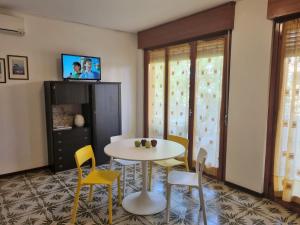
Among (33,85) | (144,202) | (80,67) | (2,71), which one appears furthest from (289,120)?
(2,71)

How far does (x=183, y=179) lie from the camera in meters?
2.37

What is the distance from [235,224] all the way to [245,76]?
1.79m

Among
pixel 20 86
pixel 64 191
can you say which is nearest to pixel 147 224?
pixel 64 191

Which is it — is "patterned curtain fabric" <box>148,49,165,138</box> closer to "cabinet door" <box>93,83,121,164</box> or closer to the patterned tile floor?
"cabinet door" <box>93,83,121,164</box>

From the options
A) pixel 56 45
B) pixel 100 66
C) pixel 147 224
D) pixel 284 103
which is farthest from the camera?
pixel 100 66

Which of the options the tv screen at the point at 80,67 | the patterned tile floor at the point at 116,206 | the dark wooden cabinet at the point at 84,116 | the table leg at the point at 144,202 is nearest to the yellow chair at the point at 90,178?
the patterned tile floor at the point at 116,206

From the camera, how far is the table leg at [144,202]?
249 cm

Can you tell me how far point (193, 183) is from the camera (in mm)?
2285

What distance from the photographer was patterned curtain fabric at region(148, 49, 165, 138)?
4250 mm

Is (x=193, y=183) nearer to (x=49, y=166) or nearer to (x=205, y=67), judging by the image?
(x=205, y=67)

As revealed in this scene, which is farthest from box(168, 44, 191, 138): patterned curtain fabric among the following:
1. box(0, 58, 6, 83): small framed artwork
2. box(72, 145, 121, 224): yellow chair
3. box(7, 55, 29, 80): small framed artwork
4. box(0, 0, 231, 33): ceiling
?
box(0, 58, 6, 83): small framed artwork

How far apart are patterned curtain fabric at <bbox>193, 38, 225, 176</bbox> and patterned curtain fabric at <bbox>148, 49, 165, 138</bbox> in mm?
866

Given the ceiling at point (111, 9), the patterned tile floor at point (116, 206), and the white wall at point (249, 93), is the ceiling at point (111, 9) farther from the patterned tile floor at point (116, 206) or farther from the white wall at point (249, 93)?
the patterned tile floor at point (116, 206)

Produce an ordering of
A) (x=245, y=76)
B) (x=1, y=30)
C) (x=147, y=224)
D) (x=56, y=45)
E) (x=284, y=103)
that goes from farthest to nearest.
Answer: (x=56, y=45) → (x=1, y=30) → (x=245, y=76) → (x=284, y=103) → (x=147, y=224)
